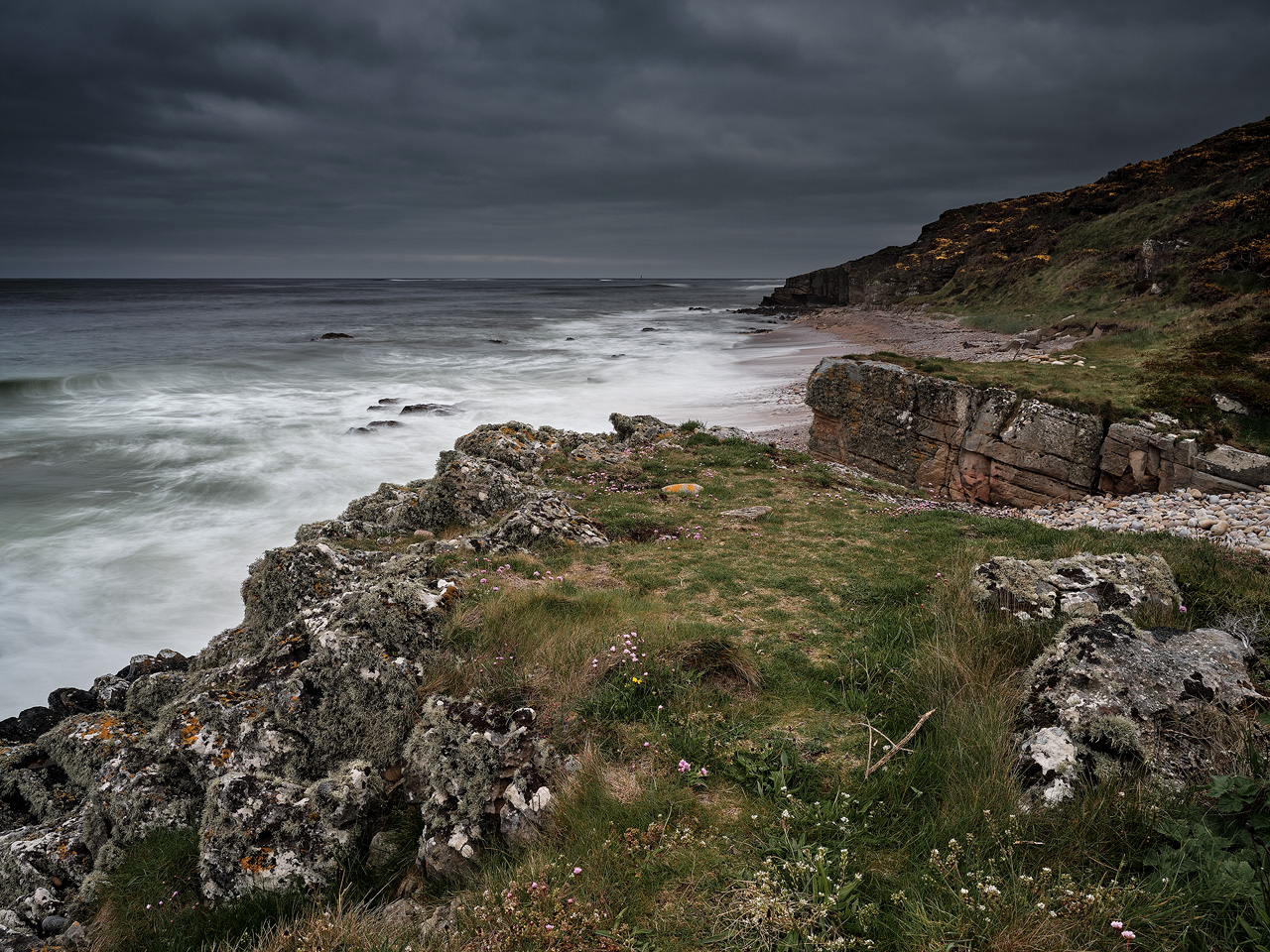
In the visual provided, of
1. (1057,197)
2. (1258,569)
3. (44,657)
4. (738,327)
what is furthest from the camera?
(738,327)

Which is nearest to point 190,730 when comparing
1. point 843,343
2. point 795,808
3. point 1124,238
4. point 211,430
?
point 795,808

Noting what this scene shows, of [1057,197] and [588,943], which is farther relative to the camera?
[1057,197]

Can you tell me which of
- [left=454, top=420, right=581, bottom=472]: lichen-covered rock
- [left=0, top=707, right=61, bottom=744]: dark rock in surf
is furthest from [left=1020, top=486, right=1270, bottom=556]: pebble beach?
[left=0, top=707, right=61, bottom=744]: dark rock in surf

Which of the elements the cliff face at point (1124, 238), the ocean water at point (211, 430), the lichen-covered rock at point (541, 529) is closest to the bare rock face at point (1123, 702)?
the lichen-covered rock at point (541, 529)

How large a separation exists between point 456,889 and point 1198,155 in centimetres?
6457

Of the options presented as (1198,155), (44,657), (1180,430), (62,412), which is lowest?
(44,657)

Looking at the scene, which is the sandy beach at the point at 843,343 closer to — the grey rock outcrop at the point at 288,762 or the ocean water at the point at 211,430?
the ocean water at the point at 211,430

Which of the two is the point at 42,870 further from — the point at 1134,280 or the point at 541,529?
the point at 1134,280

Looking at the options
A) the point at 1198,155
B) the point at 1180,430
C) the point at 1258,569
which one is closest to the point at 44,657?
the point at 1258,569

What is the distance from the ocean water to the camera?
12008 millimetres

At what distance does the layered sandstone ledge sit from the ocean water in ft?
27.3

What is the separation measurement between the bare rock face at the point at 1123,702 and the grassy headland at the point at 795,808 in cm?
15

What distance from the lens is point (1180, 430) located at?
41.6 ft

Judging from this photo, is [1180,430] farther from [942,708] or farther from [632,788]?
[632,788]
